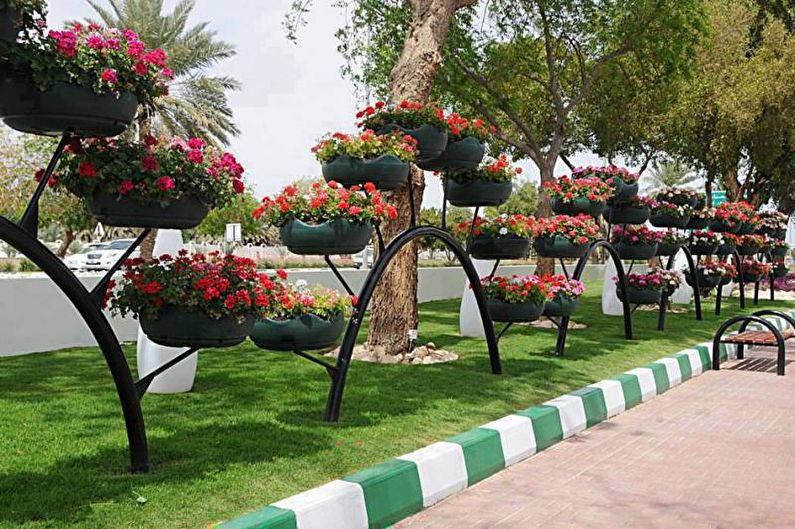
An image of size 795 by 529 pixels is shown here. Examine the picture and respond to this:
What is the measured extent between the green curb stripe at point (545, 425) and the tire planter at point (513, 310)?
2.11 metres

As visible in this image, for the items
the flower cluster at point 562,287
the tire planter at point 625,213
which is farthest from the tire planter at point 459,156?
the tire planter at point 625,213

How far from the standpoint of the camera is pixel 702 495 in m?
5.47

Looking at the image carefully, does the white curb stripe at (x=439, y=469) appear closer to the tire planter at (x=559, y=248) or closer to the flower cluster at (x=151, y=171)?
the flower cluster at (x=151, y=171)

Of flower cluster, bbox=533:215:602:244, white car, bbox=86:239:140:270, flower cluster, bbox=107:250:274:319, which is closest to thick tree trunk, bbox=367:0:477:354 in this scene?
flower cluster, bbox=533:215:602:244

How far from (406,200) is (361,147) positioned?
4.16 metres

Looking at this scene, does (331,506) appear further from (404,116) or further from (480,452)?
(404,116)

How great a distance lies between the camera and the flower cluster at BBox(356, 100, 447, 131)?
7.58 meters

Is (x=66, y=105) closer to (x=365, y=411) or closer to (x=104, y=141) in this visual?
(x=104, y=141)

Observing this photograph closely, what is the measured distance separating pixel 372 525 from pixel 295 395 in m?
3.06

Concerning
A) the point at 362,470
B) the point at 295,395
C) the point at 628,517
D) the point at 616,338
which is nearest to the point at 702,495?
the point at 628,517

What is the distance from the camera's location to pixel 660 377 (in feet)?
31.7

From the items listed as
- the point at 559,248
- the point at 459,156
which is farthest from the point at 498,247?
A: the point at 559,248

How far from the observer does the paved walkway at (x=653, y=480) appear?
4.96m

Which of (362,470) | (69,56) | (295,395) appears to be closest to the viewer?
(69,56)
